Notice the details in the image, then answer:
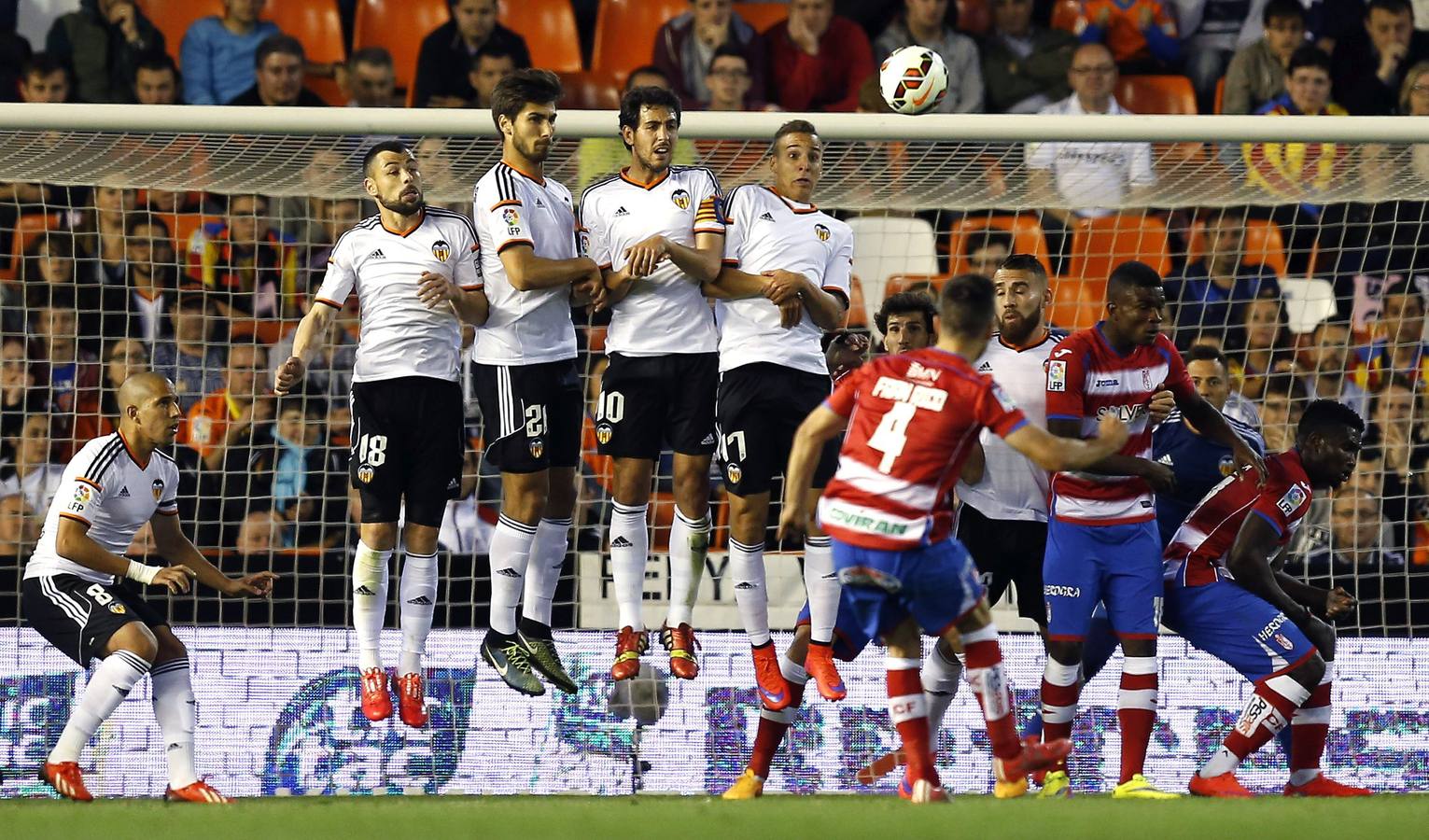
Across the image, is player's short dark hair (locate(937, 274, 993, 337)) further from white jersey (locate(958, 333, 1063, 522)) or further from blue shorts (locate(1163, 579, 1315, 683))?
blue shorts (locate(1163, 579, 1315, 683))

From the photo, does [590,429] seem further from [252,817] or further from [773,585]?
[252,817]

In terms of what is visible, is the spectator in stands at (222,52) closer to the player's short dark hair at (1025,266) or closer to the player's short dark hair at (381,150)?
the player's short dark hair at (381,150)

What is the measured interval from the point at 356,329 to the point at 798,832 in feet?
19.1

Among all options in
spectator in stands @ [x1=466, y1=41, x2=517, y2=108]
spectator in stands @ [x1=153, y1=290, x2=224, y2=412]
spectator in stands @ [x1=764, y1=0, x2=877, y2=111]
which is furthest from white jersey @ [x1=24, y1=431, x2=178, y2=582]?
spectator in stands @ [x1=764, y1=0, x2=877, y2=111]

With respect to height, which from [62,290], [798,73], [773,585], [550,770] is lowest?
[550,770]

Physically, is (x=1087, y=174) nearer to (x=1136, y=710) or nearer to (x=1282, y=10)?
(x=1136, y=710)

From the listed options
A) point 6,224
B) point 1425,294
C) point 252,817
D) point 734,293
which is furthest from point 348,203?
point 1425,294

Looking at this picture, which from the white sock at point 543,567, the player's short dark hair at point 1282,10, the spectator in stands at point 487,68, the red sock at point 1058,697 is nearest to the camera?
the red sock at point 1058,697

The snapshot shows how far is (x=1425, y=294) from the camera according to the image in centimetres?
1066

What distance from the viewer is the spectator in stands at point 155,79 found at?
12062 mm

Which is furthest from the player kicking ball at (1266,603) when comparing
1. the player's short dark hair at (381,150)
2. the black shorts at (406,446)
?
the player's short dark hair at (381,150)

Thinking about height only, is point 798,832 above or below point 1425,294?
below

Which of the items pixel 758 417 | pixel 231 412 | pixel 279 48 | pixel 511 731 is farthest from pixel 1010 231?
pixel 279 48

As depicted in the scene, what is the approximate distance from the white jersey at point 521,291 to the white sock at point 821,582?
1.42m
